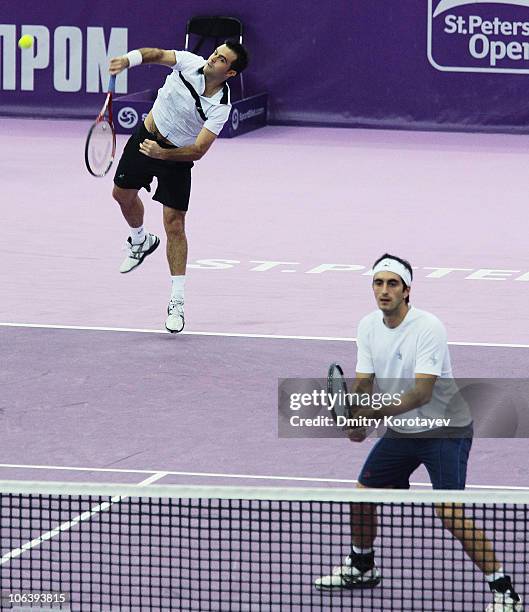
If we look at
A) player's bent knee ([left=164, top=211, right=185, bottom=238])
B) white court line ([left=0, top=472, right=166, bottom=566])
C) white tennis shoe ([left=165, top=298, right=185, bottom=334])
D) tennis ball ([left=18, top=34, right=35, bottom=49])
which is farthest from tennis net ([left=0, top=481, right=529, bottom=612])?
tennis ball ([left=18, top=34, right=35, bottom=49])

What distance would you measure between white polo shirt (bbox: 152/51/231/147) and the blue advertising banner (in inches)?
424

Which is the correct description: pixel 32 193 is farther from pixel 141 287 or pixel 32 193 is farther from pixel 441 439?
pixel 441 439

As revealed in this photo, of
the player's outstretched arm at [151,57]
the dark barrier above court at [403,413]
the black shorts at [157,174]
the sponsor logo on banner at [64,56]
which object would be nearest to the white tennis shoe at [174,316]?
the black shorts at [157,174]

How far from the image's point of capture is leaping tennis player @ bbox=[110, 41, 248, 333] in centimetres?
1120

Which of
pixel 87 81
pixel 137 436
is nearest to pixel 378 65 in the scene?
pixel 87 81

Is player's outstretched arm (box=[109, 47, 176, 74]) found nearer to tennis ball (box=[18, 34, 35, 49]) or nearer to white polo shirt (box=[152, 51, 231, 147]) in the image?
white polo shirt (box=[152, 51, 231, 147])

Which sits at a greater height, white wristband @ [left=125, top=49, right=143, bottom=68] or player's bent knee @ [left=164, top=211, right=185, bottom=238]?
white wristband @ [left=125, top=49, right=143, bottom=68]

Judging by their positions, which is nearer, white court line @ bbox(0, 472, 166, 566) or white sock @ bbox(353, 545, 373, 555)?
white sock @ bbox(353, 545, 373, 555)

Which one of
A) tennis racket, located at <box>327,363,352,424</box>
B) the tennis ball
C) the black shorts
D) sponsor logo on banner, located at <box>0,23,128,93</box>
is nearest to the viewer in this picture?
tennis racket, located at <box>327,363,352,424</box>

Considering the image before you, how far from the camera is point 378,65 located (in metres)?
22.1

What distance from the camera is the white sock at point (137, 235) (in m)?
12.3

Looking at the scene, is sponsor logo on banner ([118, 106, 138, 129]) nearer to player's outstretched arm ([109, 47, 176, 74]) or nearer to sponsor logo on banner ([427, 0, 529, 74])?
sponsor logo on banner ([427, 0, 529, 74])

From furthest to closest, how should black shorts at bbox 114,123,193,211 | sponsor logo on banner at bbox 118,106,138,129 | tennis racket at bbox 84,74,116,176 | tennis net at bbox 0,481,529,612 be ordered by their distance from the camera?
sponsor logo on banner at bbox 118,106,138,129 → tennis racket at bbox 84,74,116,176 → black shorts at bbox 114,123,193,211 → tennis net at bbox 0,481,529,612

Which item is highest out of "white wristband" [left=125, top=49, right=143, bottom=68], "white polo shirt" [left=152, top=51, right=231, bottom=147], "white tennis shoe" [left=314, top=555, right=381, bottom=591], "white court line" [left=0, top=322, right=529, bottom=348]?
"white wristband" [left=125, top=49, right=143, bottom=68]
